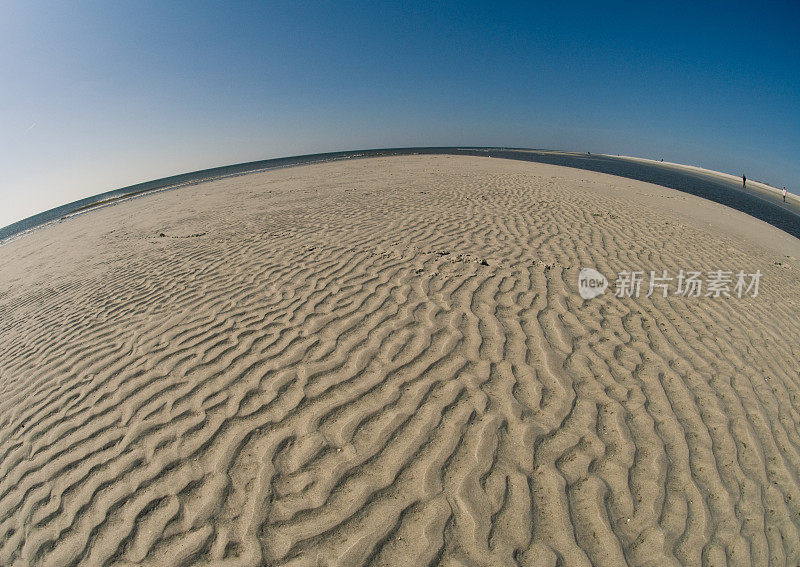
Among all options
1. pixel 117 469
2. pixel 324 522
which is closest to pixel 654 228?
pixel 324 522

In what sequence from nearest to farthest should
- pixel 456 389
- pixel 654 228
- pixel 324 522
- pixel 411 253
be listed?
1. pixel 324 522
2. pixel 456 389
3. pixel 411 253
4. pixel 654 228

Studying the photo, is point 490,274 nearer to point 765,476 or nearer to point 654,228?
point 765,476

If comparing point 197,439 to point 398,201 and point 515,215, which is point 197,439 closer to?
point 515,215

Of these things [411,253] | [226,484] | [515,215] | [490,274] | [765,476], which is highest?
[515,215]

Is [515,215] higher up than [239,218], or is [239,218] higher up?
[239,218]

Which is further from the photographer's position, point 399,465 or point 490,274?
point 490,274

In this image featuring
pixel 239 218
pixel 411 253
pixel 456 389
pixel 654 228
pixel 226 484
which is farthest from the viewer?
pixel 239 218
